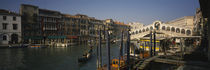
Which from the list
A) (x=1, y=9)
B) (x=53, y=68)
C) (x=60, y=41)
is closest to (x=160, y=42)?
(x=53, y=68)

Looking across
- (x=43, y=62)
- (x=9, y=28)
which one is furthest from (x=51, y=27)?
(x=43, y=62)

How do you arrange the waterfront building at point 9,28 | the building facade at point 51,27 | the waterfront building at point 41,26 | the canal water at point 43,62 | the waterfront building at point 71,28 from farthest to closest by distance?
the waterfront building at point 71,28 < the building facade at point 51,27 < the waterfront building at point 41,26 < the waterfront building at point 9,28 < the canal water at point 43,62

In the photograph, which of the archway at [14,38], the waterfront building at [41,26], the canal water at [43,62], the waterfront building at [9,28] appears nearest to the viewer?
the canal water at [43,62]

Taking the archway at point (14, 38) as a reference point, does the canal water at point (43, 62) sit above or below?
below

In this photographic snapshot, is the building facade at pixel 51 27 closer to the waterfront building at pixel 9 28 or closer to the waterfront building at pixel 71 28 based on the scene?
the waterfront building at pixel 71 28

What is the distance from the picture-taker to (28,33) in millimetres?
38156

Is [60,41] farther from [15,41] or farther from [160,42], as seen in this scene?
[160,42]

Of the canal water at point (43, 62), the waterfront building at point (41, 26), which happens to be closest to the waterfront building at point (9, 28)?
the waterfront building at point (41, 26)

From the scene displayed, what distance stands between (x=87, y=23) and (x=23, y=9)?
70.9 ft

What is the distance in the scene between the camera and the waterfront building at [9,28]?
34000 mm

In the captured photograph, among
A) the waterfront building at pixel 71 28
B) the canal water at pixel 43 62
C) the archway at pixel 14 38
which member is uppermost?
the waterfront building at pixel 71 28

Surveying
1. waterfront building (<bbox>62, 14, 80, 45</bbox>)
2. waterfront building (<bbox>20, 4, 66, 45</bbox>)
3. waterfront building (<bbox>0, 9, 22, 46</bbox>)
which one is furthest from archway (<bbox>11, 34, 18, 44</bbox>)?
waterfront building (<bbox>62, 14, 80, 45</bbox>)

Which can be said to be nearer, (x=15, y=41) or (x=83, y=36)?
(x=15, y=41)

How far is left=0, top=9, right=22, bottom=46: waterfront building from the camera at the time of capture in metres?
34.0
